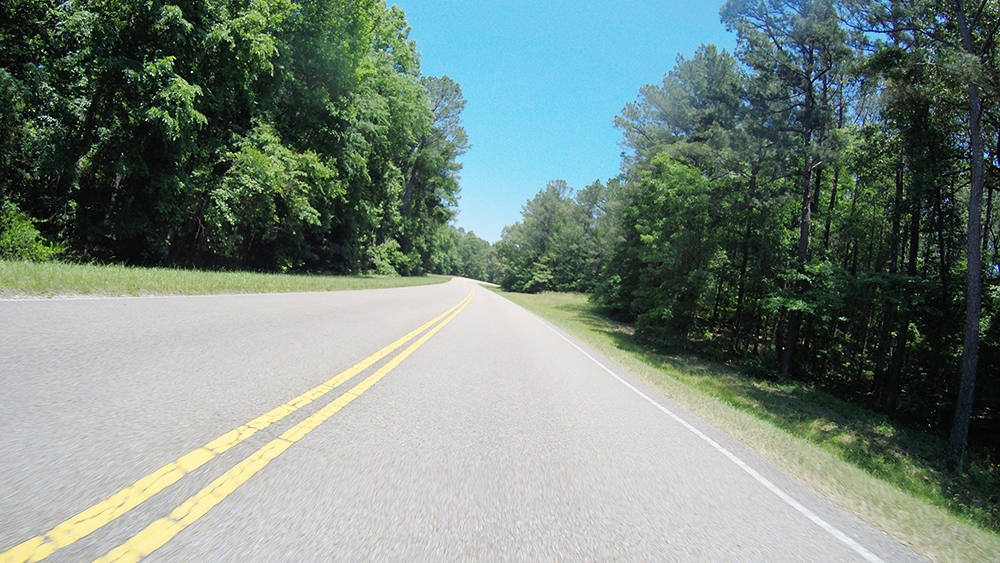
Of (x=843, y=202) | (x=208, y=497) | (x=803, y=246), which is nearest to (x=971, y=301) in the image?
(x=803, y=246)

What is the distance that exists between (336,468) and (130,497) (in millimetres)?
1054

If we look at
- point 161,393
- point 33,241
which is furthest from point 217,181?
point 161,393

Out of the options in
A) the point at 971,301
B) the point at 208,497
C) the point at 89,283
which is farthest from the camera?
the point at 971,301

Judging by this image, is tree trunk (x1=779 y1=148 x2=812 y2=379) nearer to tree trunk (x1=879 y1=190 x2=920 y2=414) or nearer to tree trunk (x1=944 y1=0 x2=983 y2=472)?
tree trunk (x1=879 y1=190 x2=920 y2=414)

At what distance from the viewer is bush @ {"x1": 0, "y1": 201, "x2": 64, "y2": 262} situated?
1154 cm

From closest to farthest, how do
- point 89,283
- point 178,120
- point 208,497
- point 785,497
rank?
point 208,497 < point 785,497 < point 89,283 < point 178,120

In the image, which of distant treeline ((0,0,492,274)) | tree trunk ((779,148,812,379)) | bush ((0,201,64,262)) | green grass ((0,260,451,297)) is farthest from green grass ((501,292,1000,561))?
bush ((0,201,64,262))

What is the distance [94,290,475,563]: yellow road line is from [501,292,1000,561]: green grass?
4547 millimetres

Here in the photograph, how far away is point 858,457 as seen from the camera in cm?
897

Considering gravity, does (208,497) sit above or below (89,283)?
below

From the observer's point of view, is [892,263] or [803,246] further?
[803,246]

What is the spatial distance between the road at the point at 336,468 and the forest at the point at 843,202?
33.7ft

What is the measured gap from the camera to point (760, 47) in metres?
16.2

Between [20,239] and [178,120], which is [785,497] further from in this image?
Answer: [20,239]
